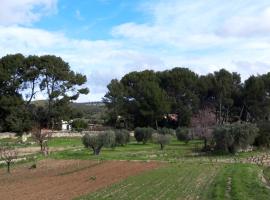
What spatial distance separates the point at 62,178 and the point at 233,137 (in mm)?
26214

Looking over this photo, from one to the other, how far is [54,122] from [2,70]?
16115 mm

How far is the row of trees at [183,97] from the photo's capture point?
101m

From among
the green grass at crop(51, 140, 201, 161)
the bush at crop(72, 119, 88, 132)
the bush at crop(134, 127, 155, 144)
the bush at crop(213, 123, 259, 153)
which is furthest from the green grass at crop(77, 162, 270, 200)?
the bush at crop(72, 119, 88, 132)

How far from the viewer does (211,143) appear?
60156 millimetres

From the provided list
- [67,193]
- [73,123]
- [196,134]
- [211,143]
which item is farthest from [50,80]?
[67,193]

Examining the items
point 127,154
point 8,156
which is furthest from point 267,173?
point 8,156

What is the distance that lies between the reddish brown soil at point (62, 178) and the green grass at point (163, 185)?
3.70 ft

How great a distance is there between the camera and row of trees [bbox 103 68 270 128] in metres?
101

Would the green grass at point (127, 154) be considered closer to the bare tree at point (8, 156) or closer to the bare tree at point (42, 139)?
the bare tree at point (42, 139)

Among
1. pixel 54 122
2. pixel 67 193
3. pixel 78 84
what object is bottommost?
pixel 67 193

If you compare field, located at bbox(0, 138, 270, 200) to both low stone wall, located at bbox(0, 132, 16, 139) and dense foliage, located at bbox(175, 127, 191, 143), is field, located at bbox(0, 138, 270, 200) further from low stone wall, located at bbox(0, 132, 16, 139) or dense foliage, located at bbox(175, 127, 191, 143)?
low stone wall, located at bbox(0, 132, 16, 139)

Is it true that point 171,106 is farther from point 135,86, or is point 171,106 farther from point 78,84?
point 78,84

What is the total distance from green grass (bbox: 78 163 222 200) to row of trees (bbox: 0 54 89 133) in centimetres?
6265

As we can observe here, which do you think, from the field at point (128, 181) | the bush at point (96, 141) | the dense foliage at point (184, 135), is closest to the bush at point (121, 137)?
the dense foliage at point (184, 135)
